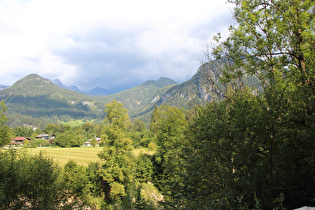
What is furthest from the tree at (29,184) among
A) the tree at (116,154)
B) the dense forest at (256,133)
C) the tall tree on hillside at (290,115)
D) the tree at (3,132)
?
the tall tree on hillside at (290,115)

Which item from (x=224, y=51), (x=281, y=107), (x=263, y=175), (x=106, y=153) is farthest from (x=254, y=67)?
(x=106, y=153)

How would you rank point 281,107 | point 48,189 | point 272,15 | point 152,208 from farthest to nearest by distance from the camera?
1. point 48,189
2. point 272,15
3. point 281,107
4. point 152,208

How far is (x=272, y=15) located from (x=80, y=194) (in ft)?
87.5

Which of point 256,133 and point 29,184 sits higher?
point 256,133

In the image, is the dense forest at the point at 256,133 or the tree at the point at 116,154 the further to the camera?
the tree at the point at 116,154

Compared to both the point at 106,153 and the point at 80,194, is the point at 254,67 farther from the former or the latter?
the point at 80,194

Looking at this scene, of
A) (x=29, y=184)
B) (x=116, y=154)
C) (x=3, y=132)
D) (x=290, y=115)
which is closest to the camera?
(x=290, y=115)

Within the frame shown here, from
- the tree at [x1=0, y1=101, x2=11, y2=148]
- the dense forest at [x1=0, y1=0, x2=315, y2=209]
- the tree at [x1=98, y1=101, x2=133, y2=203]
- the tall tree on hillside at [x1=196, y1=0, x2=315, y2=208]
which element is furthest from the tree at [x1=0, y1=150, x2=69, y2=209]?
the tall tree on hillside at [x1=196, y1=0, x2=315, y2=208]

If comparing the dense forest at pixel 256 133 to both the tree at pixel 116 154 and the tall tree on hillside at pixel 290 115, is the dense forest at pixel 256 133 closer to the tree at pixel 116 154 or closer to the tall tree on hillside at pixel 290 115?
the tall tree on hillside at pixel 290 115

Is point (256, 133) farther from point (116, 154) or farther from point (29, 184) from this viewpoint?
point (116, 154)

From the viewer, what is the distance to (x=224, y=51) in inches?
484

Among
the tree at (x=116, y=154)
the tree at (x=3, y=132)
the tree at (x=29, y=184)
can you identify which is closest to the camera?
the tree at (x=29, y=184)

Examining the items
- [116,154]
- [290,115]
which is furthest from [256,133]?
[116,154]

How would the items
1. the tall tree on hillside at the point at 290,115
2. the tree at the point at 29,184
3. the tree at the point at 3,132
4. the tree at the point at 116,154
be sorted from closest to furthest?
1. the tall tree on hillside at the point at 290,115
2. the tree at the point at 29,184
3. the tree at the point at 3,132
4. the tree at the point at 116,154
